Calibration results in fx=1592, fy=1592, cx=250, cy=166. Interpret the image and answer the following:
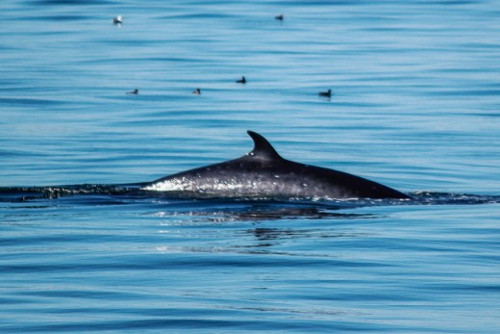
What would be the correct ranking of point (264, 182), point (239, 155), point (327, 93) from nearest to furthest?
point (264, 182), point (239, 155), point (327, 93)

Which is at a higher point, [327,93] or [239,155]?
[327,93]

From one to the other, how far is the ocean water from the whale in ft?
0.59

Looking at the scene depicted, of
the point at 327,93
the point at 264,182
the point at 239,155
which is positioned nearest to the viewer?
the point at 264,182

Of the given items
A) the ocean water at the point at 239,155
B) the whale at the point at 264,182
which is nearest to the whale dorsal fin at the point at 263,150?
the whale at the point at 264,182

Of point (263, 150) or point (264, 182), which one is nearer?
point (263, 150)

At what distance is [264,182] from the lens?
46.7 feet

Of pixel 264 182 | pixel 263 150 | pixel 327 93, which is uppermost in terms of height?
pixel 327 93

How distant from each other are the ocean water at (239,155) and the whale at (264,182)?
0.59 ft

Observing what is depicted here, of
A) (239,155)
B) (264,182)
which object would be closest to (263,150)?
(264,182)

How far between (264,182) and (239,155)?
5.46 meters

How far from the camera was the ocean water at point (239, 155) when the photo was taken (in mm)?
9672

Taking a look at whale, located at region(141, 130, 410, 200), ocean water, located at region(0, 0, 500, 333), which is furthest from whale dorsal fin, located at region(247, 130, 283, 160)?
ocean water, located at region(0, 0, 500, 333)

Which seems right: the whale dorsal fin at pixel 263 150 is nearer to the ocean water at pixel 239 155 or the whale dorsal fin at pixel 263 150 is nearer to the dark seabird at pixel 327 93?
the ocean water at pixel 239 155

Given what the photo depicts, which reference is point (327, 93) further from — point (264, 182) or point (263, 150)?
point (263, 150)
